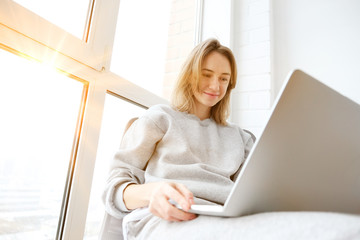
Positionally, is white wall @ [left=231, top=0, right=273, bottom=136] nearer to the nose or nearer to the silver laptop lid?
the nose

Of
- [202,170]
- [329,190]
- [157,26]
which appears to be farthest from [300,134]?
[157,26]

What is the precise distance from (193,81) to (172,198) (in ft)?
1.86

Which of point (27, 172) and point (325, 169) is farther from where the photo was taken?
point (27, 172)

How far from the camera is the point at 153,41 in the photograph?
133 centimetres

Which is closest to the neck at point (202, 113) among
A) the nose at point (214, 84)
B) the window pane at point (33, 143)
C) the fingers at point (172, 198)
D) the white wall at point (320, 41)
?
the nose at point (214, 84)

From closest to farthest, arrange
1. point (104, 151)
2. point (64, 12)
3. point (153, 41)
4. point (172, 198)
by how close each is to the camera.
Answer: point (172, 198) → point (64, 12) → point (104, 151) → point (153, 41)

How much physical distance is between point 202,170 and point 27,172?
49 centimetres

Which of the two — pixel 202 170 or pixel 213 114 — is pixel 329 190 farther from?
pixel 213 114

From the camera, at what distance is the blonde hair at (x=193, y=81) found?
0.95 metres

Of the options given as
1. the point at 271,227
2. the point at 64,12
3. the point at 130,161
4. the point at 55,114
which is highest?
the point at 64,12

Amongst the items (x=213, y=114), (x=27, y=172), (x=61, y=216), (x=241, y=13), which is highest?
(x=241, y=13)

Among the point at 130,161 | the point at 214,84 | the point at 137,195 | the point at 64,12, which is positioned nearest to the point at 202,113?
the point at 214,84

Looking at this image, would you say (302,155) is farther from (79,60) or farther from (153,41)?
(153,41)

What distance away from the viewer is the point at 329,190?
1.61 ft
